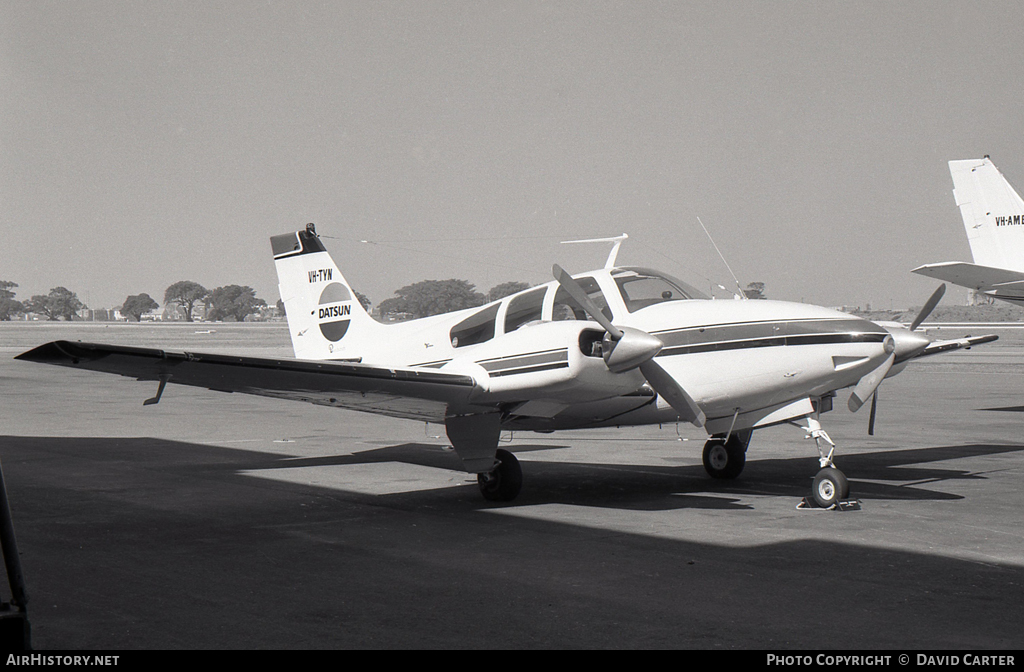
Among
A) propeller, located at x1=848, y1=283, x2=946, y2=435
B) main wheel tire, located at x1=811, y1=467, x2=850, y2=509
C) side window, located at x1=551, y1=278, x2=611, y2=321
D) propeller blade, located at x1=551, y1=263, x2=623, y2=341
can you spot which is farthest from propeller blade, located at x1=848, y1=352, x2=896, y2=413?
side window, located at x1=551, y1=278, x2=611, y2=321

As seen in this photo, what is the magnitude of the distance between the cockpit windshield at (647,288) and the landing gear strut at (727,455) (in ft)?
6.73

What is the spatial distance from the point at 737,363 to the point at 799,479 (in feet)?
9.61

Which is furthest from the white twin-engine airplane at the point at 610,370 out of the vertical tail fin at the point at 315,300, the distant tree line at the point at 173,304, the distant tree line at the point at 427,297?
the distant tree line at the point at 173,304

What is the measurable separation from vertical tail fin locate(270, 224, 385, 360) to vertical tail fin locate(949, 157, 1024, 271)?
704 inches

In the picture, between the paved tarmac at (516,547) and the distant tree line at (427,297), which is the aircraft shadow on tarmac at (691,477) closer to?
the paved tarmac at (516,547)

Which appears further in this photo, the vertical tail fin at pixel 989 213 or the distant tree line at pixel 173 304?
the distant tree line at pixel 173 304

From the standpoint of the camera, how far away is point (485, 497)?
991 cm

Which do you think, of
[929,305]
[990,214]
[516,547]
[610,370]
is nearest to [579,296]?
[610,370]

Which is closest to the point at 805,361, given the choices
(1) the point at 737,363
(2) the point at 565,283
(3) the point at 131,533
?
(1) the point at 737,363

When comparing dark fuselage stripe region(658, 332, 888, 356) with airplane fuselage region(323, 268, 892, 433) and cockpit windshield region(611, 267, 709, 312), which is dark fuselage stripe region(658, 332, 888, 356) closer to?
airplane fuselage region(323, 268, 892, 433)

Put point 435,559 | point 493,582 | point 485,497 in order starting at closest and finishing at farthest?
point 493,582 < point 435,559 < point 485,497

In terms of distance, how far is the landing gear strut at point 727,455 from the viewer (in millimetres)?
11117

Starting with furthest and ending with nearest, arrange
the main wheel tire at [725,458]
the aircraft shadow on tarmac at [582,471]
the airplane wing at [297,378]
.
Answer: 1. the main wheel tire at [725,458]
2. the aircraft shadow on tarmac at [582,471]
3. the airplane wing at [297,378]
